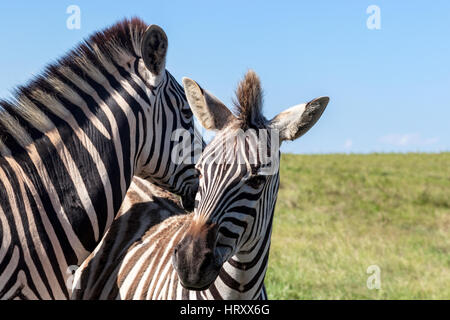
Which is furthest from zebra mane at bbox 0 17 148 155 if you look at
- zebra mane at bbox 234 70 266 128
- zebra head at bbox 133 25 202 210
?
zebra mane at bbox 234 70 266 128

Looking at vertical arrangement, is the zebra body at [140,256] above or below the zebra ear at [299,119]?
below

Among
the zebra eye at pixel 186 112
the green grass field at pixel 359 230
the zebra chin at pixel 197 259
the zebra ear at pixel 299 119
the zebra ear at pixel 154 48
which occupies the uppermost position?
the zebra ear at pixel 154 48

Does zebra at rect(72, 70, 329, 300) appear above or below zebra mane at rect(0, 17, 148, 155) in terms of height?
below

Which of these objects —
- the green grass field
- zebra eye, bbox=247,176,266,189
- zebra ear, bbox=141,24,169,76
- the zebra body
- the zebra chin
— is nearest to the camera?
the zebra chin

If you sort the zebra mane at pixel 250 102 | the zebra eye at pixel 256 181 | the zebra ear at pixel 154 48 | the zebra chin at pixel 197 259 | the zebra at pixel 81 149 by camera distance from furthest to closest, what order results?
the zebra ear at pixel 154 48
the zebra at pixel 81 149
the zebra mane at pixel 250 102
the zebra eye at pixel 256 181
the zebra chin at pixel 197 259

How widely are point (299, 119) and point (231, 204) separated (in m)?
0.85

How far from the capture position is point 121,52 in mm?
4805

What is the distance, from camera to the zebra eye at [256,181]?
3.49 metres

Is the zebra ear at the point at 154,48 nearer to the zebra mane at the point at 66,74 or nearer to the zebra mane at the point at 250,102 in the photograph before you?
the zebra mane at the point at 66,74

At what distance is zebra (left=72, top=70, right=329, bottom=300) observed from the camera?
10.7 feet

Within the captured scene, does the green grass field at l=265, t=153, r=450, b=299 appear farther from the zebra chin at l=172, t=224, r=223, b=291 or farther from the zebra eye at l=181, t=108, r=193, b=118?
the zebra chin at l=172, t=224, r=223, b=291

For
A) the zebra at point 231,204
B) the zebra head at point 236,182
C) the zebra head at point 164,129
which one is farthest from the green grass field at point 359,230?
the zebra head at point 236,182
